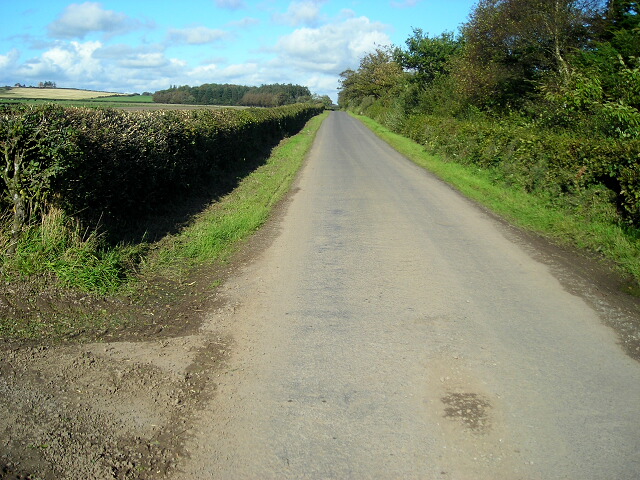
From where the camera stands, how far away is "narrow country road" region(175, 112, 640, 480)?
3.28 meters

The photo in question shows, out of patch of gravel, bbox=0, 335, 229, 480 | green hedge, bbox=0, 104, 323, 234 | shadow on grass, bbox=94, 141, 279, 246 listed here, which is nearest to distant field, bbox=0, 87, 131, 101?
shadow on grass, bbox=94, 141, 279, 246

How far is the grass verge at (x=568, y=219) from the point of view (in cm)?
778

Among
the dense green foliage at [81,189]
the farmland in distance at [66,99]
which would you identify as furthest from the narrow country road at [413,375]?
the farmland in distance at [66,99]

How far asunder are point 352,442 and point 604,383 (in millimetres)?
2210

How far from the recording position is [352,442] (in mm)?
3418

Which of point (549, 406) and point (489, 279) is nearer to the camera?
point (549, 406)

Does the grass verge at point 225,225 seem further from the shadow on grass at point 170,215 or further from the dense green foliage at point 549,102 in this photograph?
the dense green foliage at point 549,102

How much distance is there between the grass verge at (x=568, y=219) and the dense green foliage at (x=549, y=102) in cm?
18

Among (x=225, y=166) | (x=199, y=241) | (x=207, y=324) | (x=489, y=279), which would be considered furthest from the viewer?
(x=225, y=166)

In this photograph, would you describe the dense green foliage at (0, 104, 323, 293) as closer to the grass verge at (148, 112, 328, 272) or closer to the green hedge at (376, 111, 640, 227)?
the grass verge at (148, 112, 328, 272)

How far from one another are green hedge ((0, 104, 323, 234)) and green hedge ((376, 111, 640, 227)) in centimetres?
796

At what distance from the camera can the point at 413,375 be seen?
169 inches

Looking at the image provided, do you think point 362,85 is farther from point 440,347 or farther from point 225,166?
point 440,347

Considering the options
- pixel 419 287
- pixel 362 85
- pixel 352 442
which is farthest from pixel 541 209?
pixel 362 85
